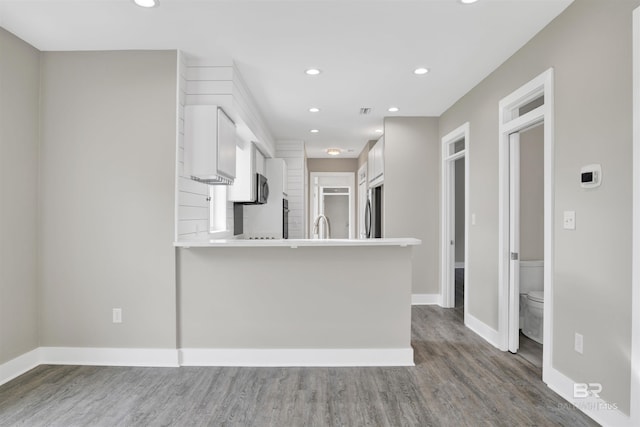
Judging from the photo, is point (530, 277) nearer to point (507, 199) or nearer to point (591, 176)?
point (507, 199)

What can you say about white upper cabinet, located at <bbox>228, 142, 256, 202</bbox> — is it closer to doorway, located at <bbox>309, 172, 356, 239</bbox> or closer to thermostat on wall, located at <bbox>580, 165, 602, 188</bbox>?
thermostat on wall, located at <bbox>580, 165, 602, 188</bbox>

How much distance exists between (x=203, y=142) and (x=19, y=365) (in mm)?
2196

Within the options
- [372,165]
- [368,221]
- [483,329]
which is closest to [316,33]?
[483,329]

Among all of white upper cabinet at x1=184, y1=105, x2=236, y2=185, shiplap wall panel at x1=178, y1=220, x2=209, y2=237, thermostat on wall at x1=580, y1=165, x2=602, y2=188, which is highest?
white upper cabinet at x1=184, y1=105, x2=236, y2=185

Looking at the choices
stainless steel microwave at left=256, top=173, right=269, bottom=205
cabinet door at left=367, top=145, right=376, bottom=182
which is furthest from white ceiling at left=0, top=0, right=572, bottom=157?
cabinet door at left=367, top=145, right=376, bottom=182

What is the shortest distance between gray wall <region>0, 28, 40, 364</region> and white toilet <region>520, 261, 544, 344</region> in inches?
171

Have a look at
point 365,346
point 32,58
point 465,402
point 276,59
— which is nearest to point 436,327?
point 365,346

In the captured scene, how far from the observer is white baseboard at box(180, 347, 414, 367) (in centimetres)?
310

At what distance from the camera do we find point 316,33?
9.29 feet

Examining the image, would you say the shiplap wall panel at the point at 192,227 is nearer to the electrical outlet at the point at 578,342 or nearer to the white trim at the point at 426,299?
the electrical outlet at the point at 578,342

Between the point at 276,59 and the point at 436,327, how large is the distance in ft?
10.5

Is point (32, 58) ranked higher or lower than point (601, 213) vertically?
higher

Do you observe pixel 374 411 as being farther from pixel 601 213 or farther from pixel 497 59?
pixel 497 59

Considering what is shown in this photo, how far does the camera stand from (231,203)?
16.6 ft
